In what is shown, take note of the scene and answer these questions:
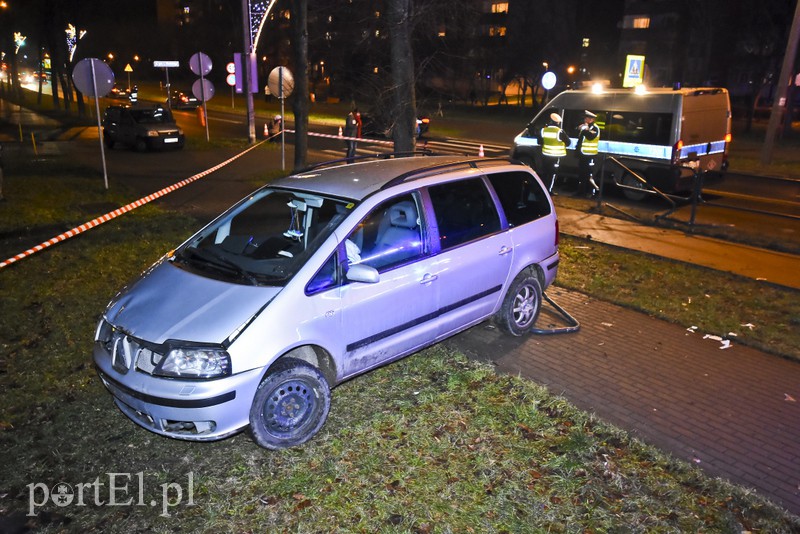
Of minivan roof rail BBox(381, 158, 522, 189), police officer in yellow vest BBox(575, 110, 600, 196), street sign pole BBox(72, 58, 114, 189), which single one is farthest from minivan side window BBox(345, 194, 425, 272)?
street sign pole BBox(72, 58, 114, 189)

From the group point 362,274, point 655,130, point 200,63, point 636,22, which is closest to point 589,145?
point 655,130

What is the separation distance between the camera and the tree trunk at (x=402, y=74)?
10.9 metres

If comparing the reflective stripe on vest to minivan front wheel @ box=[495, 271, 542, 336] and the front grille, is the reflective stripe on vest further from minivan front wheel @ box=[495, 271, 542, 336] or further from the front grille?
the front grille

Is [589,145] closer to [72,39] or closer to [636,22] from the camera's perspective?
[72,39]

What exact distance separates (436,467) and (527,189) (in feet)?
11.1

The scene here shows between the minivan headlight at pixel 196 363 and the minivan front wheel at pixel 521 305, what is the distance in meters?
3.24

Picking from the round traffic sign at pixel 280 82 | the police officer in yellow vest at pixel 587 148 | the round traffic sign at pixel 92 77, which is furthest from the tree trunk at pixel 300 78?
the police officer in yellow vest at pixel 587 148

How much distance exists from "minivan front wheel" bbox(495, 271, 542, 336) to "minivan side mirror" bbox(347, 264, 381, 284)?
221cm

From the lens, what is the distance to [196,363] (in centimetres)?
413

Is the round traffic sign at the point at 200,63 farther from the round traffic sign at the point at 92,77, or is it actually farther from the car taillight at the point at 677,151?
the car taillight at the point at 677,151

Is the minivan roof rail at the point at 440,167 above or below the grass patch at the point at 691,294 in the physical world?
above

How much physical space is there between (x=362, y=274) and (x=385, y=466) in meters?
1.40

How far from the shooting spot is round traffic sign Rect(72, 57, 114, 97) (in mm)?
12562

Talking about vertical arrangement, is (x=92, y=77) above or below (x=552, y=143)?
above
